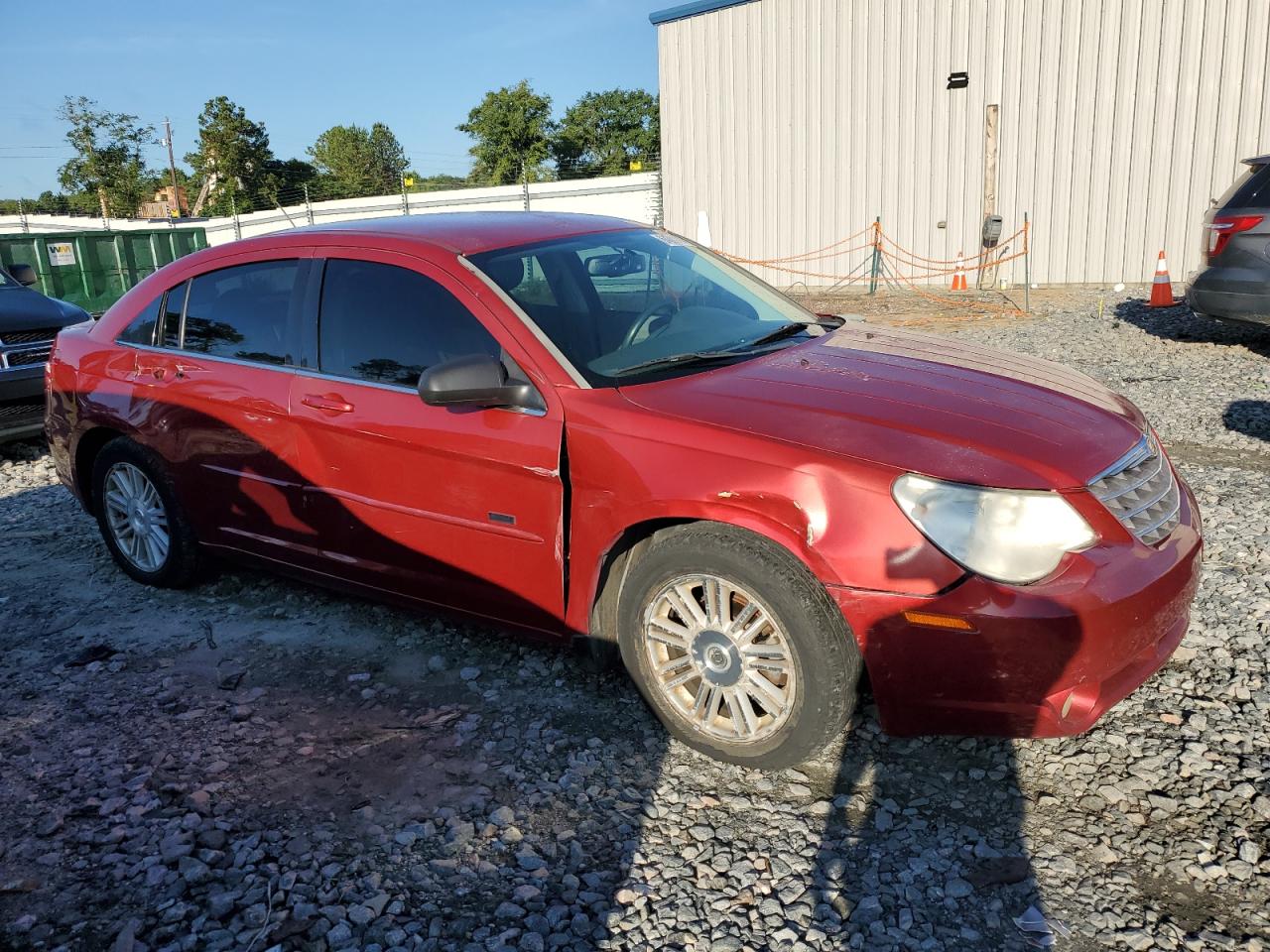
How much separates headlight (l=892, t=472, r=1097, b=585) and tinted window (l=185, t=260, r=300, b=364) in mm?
2643

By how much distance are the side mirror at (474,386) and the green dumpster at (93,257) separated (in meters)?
16.1

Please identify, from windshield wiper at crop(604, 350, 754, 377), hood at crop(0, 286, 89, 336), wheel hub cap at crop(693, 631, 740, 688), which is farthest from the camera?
hood at crop(0, 286, 89, 336)

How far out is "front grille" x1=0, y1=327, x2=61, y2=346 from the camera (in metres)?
8.00

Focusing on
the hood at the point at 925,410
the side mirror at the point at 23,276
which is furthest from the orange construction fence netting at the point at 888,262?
the hood at the point at 925,410

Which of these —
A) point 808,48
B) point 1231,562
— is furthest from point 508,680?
point 808,48

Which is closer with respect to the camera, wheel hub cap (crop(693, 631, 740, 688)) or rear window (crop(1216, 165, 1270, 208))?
wheel hub cap (crop(693, 631, 740, 688))

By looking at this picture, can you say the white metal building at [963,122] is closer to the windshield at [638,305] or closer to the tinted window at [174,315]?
the windshield at [638,305]

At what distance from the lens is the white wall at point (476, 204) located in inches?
1060

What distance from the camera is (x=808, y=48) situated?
706 inches

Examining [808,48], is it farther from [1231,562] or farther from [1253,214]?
[1231,562]

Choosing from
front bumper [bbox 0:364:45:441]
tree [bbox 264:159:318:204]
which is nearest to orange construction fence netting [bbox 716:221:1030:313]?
front bumper [bbox 0:364:45:441]

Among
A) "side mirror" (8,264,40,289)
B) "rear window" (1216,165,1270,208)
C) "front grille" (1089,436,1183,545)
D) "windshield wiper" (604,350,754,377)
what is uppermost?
"rear window" (1216,165,1270,208)

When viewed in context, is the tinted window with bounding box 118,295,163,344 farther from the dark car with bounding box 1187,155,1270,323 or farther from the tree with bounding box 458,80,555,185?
the tree with bounding box 458,80,555,185

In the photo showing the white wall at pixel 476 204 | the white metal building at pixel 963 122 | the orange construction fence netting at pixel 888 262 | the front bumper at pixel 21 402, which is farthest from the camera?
the white wall at pixel 476 204
